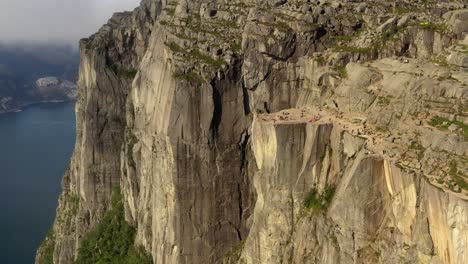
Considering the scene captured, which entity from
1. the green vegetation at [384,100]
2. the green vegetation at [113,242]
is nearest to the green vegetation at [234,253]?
the green vegetation at [113,242]

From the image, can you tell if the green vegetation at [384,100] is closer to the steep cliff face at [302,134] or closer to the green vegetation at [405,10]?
the steep cliff face at [302,134]

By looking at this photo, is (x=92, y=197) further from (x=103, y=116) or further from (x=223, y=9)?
(x=223, y=9)

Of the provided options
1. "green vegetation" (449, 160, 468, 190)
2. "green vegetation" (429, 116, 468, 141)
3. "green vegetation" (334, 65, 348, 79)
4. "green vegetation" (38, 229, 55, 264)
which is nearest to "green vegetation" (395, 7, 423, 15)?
"green vegetation" (334, 65, 348, 79)

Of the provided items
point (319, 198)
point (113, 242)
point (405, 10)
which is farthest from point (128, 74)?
point (319, 198)

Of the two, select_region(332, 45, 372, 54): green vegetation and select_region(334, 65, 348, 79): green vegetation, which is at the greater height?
select_region(332, 45, 372, 54): green vegetation

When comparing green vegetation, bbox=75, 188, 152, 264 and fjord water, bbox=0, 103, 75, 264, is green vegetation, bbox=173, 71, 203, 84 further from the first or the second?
fjord water, bbox=0, 103, 75, 264

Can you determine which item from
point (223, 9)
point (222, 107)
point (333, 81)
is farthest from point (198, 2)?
point (333, 81)

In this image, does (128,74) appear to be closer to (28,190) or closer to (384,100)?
(384,100)
